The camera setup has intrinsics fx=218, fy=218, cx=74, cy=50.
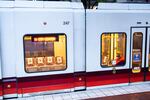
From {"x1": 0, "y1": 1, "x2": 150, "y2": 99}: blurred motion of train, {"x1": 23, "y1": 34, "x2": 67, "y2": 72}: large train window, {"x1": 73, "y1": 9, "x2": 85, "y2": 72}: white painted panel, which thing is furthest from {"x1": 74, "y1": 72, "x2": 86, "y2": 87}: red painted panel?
{"x1": 23, "y1": 34, "x2": 67, "y2": 72}: large train window

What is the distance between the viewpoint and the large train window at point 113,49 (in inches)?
271

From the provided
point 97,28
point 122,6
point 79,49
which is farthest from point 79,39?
point 122,6

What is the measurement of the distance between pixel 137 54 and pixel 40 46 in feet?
10.7

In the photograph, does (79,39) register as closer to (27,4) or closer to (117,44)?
(117,44)

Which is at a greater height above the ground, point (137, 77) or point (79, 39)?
point (79, 39)

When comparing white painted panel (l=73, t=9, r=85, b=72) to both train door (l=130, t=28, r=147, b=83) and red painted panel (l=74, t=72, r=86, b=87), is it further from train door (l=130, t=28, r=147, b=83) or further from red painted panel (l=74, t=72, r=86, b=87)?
train door (l=130, t=28, r=147, b=83)

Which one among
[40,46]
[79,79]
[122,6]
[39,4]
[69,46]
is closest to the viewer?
[39,4]

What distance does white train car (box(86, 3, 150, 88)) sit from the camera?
6711mm

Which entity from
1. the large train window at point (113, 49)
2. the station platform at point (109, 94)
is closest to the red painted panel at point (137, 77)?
the station platform at point (109, 94)

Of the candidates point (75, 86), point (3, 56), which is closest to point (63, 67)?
point (75, 86)

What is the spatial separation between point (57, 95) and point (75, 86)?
63 centimetres

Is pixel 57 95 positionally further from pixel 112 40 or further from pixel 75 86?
pixel 112 40

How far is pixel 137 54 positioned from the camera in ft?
23.9

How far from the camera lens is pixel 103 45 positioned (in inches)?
271
